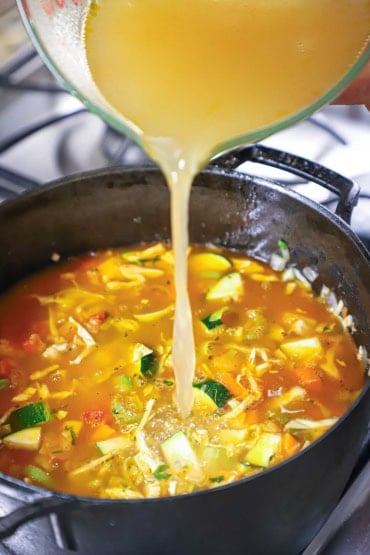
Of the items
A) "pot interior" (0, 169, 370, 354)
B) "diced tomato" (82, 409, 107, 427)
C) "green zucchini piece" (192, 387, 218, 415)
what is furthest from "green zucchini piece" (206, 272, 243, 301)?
"diced tomato" (82, 409, 107, 427)

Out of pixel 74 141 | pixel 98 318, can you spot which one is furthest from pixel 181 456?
pixel 74 141

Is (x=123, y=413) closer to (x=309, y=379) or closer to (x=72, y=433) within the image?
(x=72, y=433)

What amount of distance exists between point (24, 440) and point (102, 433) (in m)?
0.16

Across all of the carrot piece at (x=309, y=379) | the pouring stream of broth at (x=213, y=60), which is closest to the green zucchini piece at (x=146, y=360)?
the carrot piece at (x=309, y=379)

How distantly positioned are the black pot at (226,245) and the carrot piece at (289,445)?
12cm

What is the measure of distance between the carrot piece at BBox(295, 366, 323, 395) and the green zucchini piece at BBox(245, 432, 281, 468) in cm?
17

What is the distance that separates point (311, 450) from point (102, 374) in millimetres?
669

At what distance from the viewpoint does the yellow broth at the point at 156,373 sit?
147 centimetres

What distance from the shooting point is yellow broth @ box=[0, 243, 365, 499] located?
4.82ft

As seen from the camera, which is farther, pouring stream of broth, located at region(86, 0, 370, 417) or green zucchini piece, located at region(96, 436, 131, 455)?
green zucchini piece, located at region(96, 436, 131, 455)

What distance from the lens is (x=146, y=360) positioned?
169 cm

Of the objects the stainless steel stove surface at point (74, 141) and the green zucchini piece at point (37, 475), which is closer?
the green zucchini piece at point (37, 475)

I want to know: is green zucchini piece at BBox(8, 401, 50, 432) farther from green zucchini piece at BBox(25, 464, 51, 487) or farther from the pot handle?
the pot handle

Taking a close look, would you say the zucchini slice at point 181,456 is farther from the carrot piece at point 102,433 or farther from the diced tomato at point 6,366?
the diced tomato at point 6,366
